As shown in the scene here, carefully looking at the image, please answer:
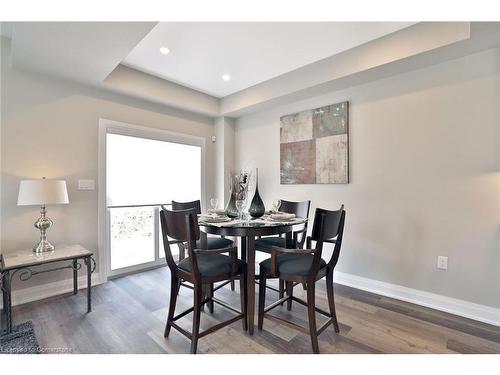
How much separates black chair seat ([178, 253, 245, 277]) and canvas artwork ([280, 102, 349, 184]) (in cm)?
181

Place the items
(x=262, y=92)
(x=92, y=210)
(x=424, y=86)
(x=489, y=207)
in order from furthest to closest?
1. (x=262, y=92)
2. (x=92, y=210)
3. (x=424, y=86)
4. (x=489, y=207)

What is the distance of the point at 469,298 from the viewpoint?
2211 millimetres

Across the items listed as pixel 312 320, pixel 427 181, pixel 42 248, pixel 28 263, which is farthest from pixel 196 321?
pixel 427 181

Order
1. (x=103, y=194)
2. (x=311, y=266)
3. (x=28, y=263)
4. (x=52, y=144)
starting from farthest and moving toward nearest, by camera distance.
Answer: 1. (x=103, y=194)
2. (x=52, y=144)
3. (x=28, y=263)
4. (x=311, y=266)

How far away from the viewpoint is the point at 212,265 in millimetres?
1851

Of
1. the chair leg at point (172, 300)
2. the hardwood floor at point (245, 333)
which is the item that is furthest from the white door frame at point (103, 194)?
the chair leg at point (172, 300)

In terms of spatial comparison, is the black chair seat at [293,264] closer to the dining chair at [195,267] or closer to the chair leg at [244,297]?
the chair leg at [244,297]

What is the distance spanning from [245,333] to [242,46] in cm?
270

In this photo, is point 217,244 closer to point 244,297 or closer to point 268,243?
point 268,243

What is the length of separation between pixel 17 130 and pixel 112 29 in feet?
5.09

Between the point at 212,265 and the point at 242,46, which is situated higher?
the point at 242,46

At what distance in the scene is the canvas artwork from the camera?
302 centimetres
